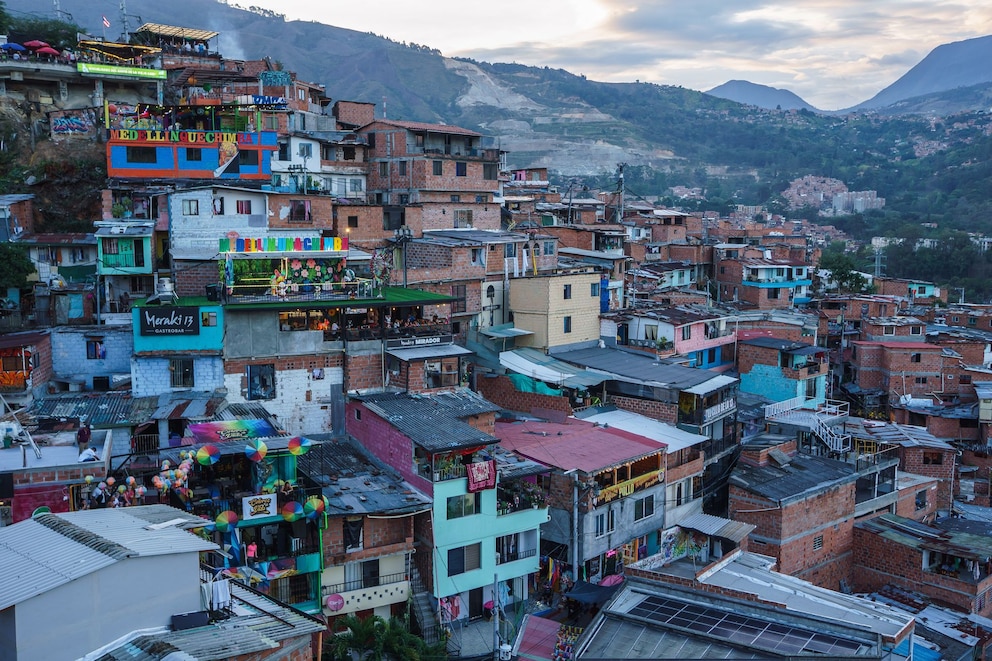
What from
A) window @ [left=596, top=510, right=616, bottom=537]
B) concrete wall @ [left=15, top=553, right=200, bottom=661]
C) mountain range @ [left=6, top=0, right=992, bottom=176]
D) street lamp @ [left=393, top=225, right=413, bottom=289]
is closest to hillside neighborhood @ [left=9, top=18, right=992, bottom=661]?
concrete wall @ [left=15, top=553, right=200, bottom=661]

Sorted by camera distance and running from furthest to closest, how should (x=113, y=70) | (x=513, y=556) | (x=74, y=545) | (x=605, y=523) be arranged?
(x=113, y=70) < (x=605, y=523) < (x=513, y=556) < (x=74, y=545)

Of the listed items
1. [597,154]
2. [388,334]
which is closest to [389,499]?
[388,334]

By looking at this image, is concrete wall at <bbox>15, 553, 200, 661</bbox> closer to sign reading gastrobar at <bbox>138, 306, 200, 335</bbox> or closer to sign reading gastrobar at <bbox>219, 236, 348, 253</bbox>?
sign reading gastrobar at <bbox>138, 306, 200, 335</bbox>

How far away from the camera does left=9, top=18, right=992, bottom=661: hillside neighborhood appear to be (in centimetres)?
1625

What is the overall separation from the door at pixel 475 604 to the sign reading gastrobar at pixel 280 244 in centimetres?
1142

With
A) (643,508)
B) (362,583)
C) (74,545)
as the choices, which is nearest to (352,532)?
(362,583)

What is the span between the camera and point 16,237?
3045 centimetres

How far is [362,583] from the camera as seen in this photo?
20.3 meters

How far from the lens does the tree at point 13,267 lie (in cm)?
2739

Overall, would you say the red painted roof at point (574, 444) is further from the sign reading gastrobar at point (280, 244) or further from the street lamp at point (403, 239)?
the street lamp at point (403, 239)

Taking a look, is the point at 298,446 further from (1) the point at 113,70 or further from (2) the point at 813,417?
(1) the point at 113,70

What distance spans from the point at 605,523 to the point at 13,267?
19835 millimetres

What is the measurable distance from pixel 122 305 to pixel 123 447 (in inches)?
310

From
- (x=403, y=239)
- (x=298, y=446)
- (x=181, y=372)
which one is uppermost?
(x=403, y=239)
